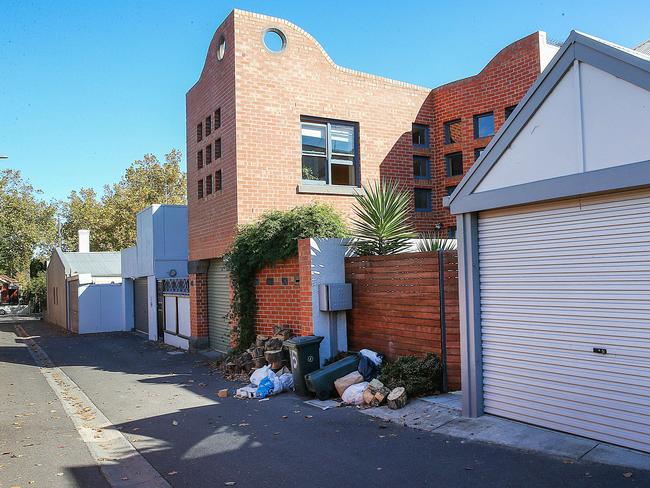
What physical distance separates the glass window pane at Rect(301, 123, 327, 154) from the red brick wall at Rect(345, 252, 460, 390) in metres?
4.20

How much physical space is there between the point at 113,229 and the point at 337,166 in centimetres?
3231

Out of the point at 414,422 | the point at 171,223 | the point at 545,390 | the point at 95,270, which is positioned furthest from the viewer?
the point at 95,270

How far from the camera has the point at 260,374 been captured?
10359 millimetres

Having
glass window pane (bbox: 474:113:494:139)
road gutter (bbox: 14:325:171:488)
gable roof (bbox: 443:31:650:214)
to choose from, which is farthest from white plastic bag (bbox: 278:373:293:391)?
glass window pane (bbox: 474:113:494:139)

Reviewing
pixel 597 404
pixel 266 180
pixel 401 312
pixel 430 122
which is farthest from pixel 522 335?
pixel 430 122

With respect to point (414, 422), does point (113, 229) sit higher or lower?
higher

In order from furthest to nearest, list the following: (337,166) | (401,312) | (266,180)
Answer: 1. (337,166)
2. (266,180)
3. (401,312)

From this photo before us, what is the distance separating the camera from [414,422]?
7.43m

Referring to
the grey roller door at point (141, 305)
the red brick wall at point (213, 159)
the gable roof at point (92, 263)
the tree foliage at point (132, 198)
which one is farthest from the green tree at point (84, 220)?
the red brick wall at point (213, 159)

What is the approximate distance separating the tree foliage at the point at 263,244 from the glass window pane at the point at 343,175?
7.52 feet

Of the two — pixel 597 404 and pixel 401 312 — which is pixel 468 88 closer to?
pixel 401 312

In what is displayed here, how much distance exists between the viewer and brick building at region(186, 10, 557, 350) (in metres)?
13.3

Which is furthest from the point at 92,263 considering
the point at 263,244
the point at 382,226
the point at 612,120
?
the point at 612,120

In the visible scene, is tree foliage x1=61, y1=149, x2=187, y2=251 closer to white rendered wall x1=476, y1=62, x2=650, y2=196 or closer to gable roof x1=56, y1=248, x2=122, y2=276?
gable roof x1=56, y1=248, x2=122, y2=276
